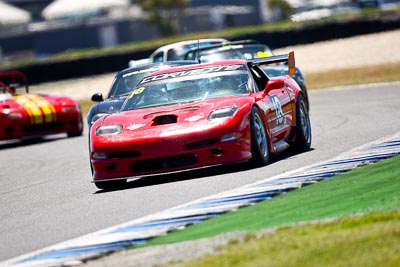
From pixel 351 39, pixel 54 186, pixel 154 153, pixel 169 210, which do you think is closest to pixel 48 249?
pixel 169 210

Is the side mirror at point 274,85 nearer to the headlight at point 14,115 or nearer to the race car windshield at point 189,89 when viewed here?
the race car windshield at point 189,89

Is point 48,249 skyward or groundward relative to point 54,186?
skyward

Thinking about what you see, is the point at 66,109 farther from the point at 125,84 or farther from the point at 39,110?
the point at 125,84

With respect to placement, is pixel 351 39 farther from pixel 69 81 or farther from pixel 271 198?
pixel 271 198

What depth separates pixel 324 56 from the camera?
134 ft

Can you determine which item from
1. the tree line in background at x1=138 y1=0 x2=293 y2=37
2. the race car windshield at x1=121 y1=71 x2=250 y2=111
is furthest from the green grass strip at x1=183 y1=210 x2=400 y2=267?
the tree line in background at x1=138 y1=0 x2=293 y2=37

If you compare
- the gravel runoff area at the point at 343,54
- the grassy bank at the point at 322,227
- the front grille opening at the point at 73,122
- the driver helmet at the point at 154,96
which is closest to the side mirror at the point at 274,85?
the driver helmet at the point at 154,96

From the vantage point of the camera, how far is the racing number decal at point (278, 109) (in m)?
12.0

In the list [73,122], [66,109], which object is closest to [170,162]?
[66,109]

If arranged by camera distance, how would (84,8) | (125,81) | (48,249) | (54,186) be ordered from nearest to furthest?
(48,249) → (54,186) → (125,81) → (84,8)

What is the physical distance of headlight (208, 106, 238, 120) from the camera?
432 inches

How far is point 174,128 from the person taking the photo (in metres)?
10.9

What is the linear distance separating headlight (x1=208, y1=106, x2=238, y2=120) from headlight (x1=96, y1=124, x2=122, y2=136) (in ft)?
2.83

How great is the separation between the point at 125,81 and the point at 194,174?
5237 millimetres
